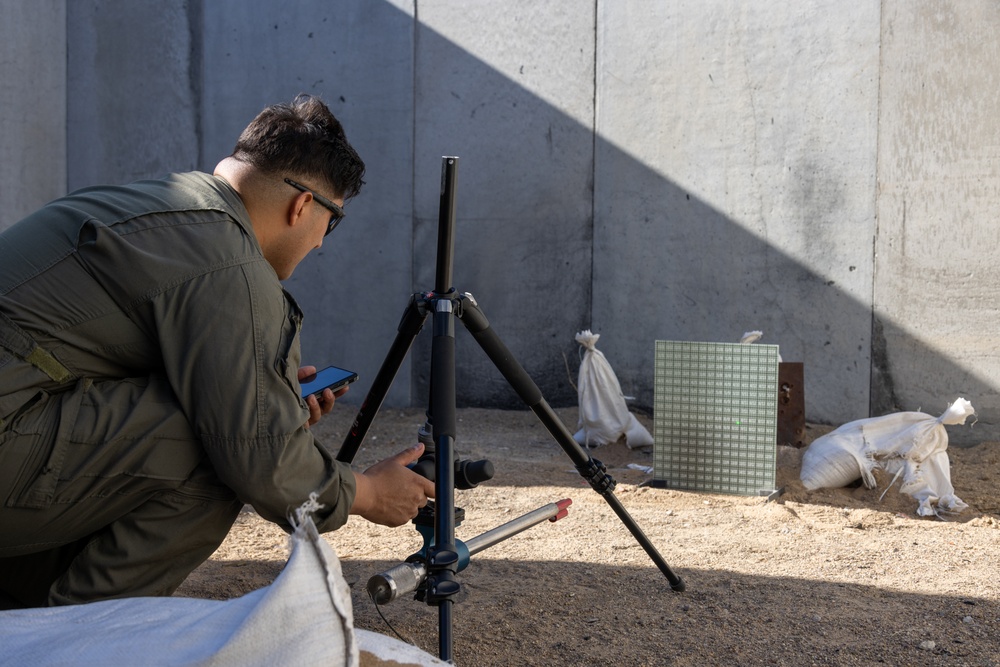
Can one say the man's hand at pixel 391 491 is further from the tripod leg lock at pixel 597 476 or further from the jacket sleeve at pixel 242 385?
the tripod leg lock at pixel 597 476

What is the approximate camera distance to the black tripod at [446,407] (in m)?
1.73

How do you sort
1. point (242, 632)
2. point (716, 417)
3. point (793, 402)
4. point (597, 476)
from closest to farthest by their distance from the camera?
point (242, 632)
point (597, 476)
point (716, 417)
point (793, 402)

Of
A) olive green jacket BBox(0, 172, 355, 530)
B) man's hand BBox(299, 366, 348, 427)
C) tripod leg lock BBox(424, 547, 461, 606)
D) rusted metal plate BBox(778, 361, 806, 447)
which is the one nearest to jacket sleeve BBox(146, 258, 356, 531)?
olive green jacket BBox(0, 172, 355, 530)

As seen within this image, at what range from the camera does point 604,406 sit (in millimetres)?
5141

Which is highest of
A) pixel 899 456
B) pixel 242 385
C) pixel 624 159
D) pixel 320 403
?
pixel 624 159

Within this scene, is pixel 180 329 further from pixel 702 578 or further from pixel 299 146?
pixel 702 578

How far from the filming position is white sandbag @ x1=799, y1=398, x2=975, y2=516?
12.6ft

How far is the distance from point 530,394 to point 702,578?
1.03 meters

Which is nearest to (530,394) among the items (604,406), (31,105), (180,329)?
(180,329)

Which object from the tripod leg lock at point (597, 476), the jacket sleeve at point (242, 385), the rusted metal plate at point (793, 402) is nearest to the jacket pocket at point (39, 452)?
the jacket sleeve at point (242, 385)

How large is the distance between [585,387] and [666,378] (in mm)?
948

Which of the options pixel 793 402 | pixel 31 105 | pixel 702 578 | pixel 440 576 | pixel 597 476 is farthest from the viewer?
pixel 31 105

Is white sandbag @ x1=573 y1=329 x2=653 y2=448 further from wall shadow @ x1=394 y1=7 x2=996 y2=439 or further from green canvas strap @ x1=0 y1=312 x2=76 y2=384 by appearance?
green canvas strap @ x1=0 y1=312 x2=76 y2=384

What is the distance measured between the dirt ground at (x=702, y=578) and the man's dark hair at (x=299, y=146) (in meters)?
1.21
